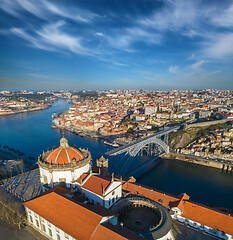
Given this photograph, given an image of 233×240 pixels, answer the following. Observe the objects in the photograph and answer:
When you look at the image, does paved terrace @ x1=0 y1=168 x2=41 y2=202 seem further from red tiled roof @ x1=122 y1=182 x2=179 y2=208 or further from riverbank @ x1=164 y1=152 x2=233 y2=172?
riverbank @ x1=164 y1=152 x2=233 y2=172

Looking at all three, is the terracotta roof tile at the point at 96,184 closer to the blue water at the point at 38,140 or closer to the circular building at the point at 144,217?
the circular building at the point at 144,217

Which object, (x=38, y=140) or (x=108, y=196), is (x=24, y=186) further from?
(x=38, y=140)

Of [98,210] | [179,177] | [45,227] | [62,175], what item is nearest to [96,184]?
[98,210]

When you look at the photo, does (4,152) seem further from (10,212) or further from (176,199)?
(176,199)

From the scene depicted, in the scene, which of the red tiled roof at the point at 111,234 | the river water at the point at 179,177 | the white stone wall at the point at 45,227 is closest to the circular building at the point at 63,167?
the white stone wall at the point at 45,227

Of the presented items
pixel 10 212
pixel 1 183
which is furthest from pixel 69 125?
pixel 10 212

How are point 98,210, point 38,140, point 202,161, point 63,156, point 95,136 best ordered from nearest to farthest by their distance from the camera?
point 98,210, point 63,156, point 202,161, point 38,140, point 95,136

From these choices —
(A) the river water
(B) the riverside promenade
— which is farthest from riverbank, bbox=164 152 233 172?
(A) the river water
